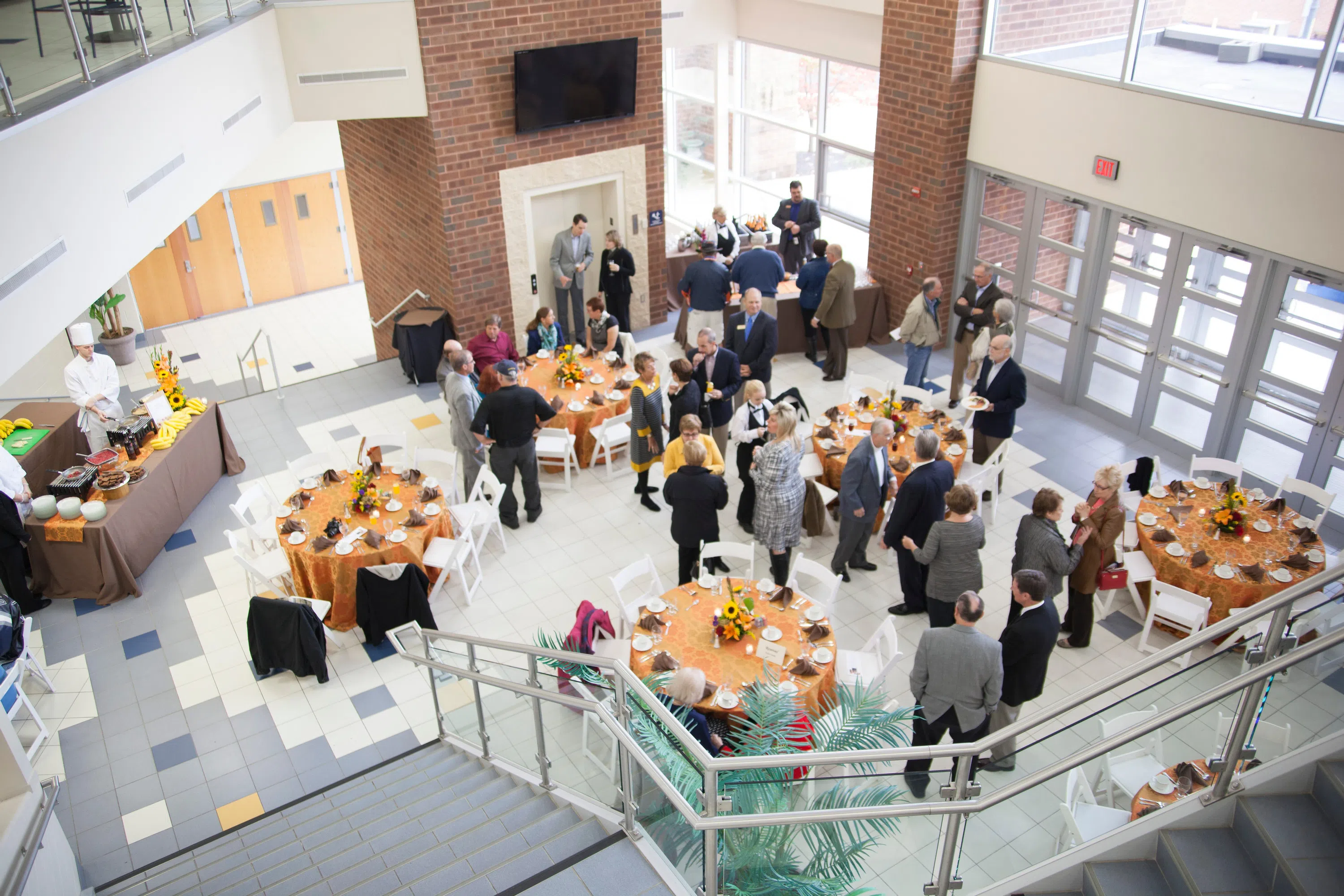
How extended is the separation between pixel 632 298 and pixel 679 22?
5105mm

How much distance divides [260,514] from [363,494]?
193 cm

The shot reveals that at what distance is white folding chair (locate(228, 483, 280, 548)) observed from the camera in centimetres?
847

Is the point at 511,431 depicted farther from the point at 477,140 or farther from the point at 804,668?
the point at 477,140

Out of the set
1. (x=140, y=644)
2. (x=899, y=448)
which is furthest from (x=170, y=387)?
(x=899, y=448)

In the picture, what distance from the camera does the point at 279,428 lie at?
36.9 ft

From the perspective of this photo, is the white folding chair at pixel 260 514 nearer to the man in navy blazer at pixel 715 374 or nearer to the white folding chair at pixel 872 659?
the man in navy blazer at pixel 715 374

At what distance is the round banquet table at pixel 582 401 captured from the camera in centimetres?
990

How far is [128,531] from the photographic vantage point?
855 centimetres

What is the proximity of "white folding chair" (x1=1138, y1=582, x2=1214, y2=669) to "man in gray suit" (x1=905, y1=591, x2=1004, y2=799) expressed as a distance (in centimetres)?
210

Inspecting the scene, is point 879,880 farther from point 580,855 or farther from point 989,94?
point 989,94

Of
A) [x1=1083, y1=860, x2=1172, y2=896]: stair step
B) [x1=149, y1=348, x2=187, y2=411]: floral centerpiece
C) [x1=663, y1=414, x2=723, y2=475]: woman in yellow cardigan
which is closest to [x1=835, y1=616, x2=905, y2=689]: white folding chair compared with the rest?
[x1=663, y1=414, x2=723, y2=475]: woman in yellow cardigan

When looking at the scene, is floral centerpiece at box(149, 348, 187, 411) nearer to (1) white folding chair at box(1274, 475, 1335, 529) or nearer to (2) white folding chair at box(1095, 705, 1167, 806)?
(2) white folding chair at box(1095, 705, 1167, 806)

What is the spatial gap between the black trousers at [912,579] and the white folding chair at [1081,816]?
3.55 m

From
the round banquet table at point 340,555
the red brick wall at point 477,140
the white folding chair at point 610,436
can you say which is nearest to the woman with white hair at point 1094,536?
the white folding chair at point 610,436
